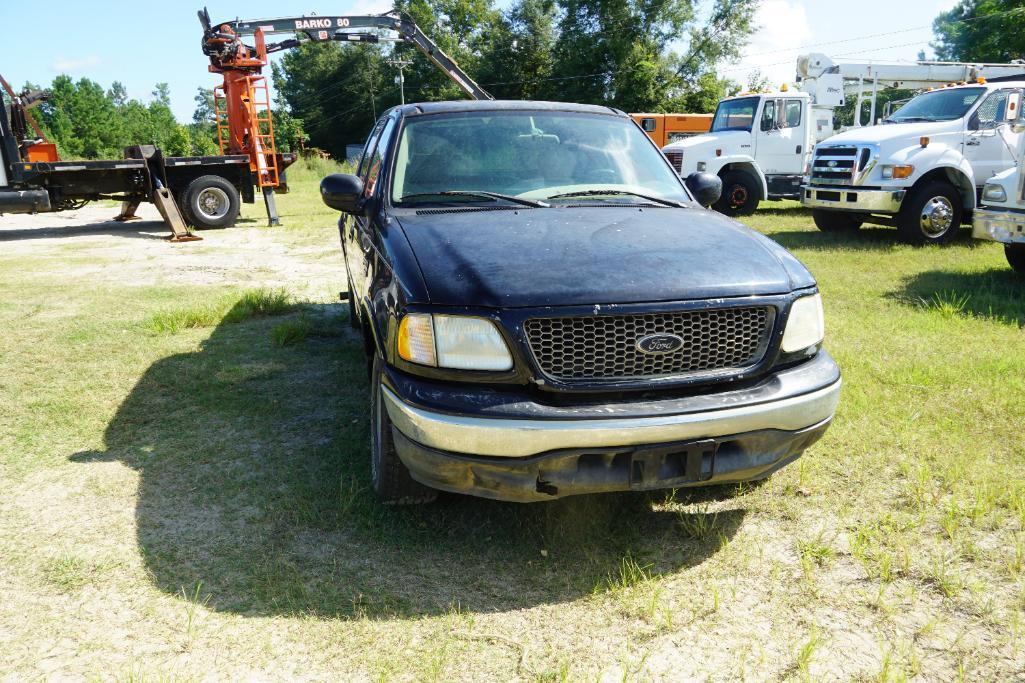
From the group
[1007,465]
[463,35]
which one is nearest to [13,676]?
[1007,465]

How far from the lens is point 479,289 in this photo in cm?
257

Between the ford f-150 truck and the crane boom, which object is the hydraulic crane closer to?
the crane boom

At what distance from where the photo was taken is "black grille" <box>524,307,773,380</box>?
2533mm

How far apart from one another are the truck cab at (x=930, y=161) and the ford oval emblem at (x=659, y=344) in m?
9.19

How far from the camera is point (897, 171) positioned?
10.2 m

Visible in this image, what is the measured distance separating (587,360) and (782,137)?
14.1m

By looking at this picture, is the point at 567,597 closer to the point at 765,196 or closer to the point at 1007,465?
the point at 1007,465

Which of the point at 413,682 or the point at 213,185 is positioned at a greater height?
the point at 213,185

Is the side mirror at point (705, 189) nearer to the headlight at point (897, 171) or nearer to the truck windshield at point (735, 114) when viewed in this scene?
the headlight at point (897, 171)

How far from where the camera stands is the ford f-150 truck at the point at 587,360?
2.48 meters

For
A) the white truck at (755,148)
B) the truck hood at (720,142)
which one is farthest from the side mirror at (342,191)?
the truck hood at (720,142)

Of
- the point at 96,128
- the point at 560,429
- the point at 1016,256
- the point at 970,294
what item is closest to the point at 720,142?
the point at 1016,256

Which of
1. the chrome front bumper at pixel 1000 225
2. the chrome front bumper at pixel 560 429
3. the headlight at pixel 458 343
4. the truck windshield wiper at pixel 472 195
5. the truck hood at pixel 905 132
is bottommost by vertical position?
the chrome front bumper at pixel 560 429

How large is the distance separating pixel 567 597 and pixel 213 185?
44.6ft
